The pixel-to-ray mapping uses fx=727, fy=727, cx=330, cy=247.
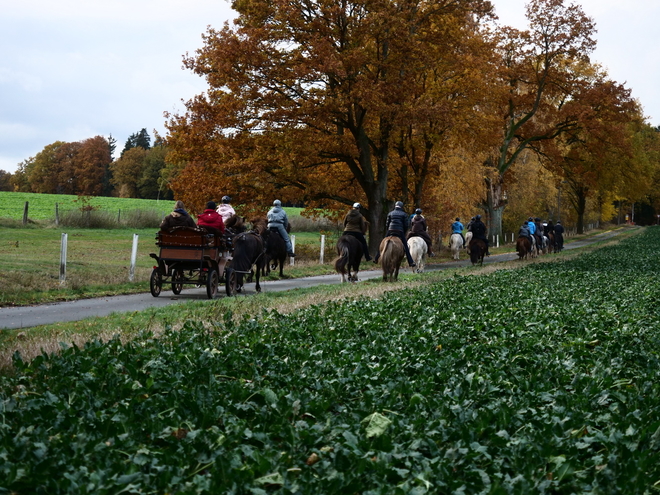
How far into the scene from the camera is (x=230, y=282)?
17.0m

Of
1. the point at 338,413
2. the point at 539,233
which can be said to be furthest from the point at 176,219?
the point at 539,233

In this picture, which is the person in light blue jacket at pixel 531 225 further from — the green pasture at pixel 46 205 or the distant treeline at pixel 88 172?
the distant treeline at pixel 88 172

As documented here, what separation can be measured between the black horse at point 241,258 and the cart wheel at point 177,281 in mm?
1090

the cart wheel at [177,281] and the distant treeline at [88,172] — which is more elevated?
the distant treeline at [88,172]

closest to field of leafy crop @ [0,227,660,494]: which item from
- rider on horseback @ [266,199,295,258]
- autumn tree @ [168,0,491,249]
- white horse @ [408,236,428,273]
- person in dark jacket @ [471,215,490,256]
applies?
rider on horseback @ [266,199,295,258]

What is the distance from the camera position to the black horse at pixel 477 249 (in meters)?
31.0

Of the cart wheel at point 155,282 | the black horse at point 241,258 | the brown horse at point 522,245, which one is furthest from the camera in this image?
the brown horse at point 522,245

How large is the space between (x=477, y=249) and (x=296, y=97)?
9957 mm

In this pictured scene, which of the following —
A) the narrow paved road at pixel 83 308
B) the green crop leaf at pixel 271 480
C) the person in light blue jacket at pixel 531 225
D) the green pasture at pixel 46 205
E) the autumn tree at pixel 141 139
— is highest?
the autumn tree at pixel 141 139

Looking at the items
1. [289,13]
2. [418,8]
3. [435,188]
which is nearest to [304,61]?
[289,13]

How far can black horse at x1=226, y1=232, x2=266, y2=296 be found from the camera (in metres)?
17.0

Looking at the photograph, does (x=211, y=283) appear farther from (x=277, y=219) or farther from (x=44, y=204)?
(x=44, y=204)

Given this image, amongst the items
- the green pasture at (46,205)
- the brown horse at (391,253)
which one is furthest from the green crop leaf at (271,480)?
the green pasture at (46,205)

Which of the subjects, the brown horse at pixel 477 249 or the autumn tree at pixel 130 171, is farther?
the autumn tree at pixel 130 171
